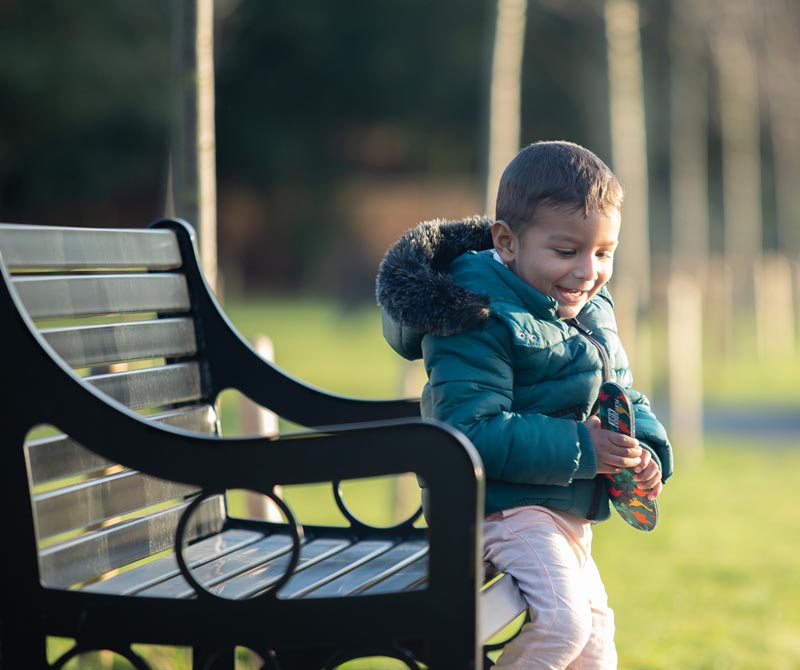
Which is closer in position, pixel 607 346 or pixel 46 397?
pixel 46 397

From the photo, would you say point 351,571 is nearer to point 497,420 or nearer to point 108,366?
point 497,420

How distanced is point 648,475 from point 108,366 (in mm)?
1348

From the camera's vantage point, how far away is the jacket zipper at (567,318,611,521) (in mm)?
2578

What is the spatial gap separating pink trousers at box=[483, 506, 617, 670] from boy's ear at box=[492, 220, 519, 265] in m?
0.55

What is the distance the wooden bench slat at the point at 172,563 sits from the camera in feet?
7.73

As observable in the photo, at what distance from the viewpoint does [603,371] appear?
8.65 ft

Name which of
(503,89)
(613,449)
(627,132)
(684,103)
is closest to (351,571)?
(613,449)

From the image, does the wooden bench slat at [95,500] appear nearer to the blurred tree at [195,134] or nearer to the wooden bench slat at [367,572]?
the wooden bench slat at [367,572]

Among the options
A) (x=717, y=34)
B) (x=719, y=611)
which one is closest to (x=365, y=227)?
(x=717, y=34)

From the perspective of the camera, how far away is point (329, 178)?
39.3 metres

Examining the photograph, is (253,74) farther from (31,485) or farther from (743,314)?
(31,485)

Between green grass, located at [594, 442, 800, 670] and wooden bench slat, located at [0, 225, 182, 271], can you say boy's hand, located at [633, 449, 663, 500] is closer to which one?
wooden bench slat, located at [0, 225, 182, 271]

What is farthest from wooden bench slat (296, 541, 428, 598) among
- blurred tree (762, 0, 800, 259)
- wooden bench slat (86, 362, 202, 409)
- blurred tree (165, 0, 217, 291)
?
blurred tree (762, 0, 800, 259)

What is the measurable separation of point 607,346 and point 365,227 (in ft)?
123
